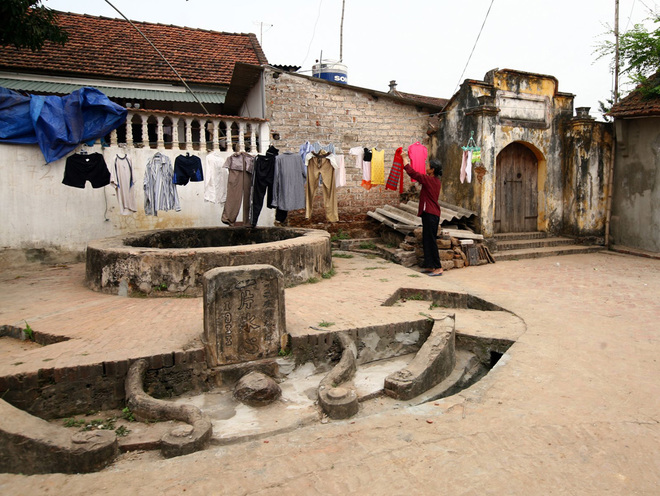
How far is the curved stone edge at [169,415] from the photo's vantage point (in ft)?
11.0

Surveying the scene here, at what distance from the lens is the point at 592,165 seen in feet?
38.8

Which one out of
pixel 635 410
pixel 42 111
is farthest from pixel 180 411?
pixel 42 111

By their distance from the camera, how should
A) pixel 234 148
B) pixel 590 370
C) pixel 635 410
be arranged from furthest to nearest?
pixel 234 148 < pixel 590 370 < pixel 635 410

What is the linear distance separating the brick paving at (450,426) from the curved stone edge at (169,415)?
0.14 m

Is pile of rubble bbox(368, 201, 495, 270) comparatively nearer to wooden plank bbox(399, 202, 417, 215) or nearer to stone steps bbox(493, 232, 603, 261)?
wooden plank bbox(399, 202, 417, 215)

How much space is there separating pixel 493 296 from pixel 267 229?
182 inches

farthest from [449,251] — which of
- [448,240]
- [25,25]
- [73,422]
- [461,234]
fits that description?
[25,25]

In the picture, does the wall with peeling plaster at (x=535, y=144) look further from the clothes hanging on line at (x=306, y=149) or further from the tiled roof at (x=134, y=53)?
the tiled roof at (x=134, y=53)

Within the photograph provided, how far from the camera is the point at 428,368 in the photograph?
179 inches

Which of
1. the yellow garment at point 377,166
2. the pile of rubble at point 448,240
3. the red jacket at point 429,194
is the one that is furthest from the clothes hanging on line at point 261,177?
the pile of rubble at point 448,240

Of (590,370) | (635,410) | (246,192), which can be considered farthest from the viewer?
(246,192)

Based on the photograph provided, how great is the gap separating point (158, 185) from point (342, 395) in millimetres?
6647

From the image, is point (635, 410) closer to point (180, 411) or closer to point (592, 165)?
point (180, 411)

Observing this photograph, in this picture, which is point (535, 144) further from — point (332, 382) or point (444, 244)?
point (332, 382)
